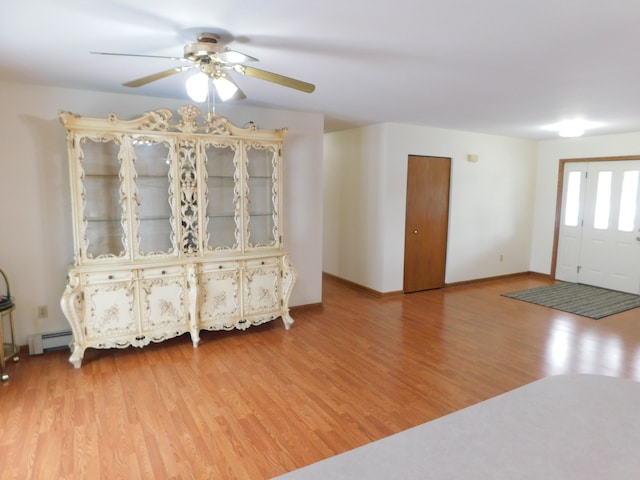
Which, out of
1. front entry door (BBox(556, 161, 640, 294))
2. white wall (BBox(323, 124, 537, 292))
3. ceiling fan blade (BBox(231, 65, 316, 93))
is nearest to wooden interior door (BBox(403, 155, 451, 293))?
white wall (BBox(323, 124, 537, 292))

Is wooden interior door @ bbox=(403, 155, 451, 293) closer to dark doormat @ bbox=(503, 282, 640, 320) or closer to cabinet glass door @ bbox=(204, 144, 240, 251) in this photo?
dark doormat @ bbox=(503, 282, 640, 320)

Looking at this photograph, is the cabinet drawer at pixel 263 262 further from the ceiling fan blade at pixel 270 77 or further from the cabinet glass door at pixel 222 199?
the ceiling fan blade at pixel 270 77

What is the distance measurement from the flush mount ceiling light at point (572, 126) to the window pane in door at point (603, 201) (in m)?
1.24

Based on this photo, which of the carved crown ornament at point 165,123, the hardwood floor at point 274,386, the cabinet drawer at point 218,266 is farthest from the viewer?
the cabinet drawer at point 218,266

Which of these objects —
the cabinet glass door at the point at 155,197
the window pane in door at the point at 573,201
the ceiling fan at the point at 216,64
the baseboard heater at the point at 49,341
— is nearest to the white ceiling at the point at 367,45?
the ceiling fan at the point at 216,64

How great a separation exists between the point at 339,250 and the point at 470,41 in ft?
14.7

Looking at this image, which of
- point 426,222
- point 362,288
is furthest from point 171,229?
point 426,222

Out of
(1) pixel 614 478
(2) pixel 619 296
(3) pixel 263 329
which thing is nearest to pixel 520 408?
(1) pixel 614 478

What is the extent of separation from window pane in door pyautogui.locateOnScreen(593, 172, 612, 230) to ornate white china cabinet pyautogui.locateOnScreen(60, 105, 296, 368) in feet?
16.8

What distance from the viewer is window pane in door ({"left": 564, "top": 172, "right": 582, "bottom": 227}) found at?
6516mm

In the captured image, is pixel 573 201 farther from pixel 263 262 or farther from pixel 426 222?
pixel 263 262

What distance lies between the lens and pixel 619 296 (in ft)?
19.0

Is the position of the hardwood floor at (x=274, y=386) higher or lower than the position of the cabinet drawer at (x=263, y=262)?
lower

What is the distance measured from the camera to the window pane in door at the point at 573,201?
21.4ft
